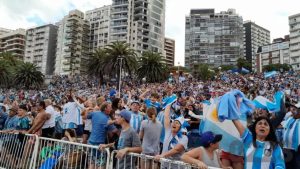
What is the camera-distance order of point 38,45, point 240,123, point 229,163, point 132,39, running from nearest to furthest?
point 240,123 < point 229,163 < point 132,39 < point 38,45

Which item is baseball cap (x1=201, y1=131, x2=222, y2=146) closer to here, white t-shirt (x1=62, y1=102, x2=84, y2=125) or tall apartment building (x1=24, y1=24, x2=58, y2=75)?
white t-shirt (x1=62, y1=102, x2=84, y2=125)

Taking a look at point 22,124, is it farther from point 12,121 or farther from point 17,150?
point 17,150

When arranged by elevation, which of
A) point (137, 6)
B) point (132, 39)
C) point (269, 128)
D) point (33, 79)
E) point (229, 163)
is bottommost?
point (229, 163)

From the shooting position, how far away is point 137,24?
102 metres

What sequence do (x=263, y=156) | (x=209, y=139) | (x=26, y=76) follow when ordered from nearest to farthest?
(x=263, y=156) < (x=209, y=139) < (x=26, y=76)

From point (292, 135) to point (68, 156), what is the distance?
149 inches

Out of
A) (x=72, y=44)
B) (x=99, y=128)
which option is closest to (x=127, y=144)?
(x=99, y=128)

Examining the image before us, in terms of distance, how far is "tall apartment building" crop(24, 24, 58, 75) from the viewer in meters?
121

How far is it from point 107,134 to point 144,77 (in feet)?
188

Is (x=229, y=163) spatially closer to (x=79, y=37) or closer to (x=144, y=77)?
(x=144, y=77)

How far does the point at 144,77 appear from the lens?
64.2 m

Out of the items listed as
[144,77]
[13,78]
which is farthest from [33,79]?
[144,77]

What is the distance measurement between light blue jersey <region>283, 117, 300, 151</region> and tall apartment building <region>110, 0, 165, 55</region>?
95091mm

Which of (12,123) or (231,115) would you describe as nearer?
(231,115)
